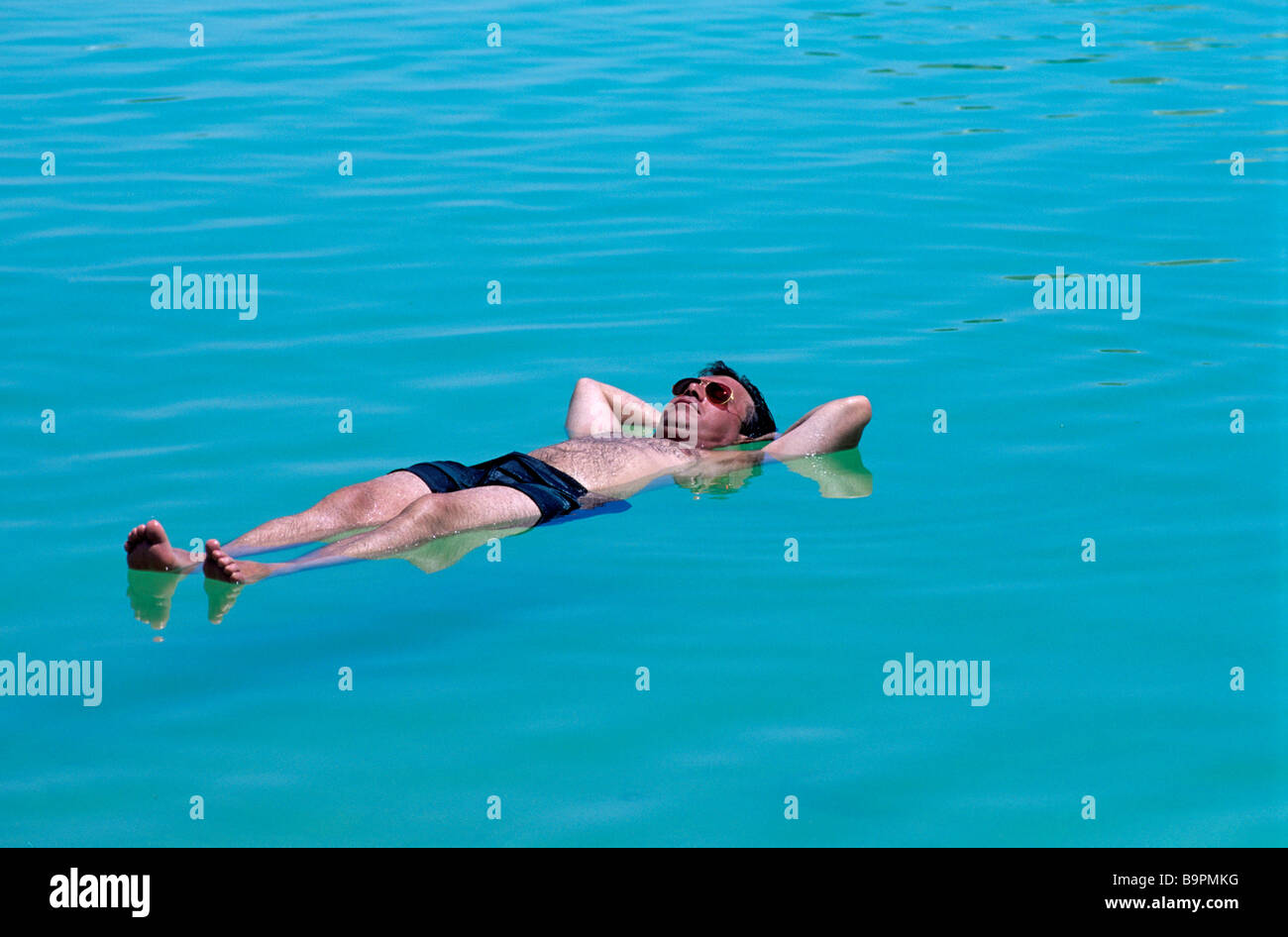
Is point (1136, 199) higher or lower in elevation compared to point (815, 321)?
higher

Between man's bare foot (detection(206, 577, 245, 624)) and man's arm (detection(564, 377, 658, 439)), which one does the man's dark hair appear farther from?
man's bare foot (detection(206, 577, 245, 624))

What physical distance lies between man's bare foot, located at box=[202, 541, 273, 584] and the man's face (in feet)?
9.48

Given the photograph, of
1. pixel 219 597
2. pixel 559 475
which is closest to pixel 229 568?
pixel 219 597

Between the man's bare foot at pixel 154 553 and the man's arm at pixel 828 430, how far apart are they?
10.8ft

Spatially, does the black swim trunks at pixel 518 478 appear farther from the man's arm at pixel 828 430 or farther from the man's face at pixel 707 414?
the man's arm at pixel 828 430

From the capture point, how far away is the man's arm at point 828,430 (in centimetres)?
878

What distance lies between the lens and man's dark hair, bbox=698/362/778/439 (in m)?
9.17

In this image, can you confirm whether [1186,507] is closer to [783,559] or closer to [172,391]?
[783,559]

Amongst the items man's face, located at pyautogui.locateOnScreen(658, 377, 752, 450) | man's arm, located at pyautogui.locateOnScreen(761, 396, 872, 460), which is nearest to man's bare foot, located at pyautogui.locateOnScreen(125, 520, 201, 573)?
man's face, located at pyautogui.locateOnScreen(658, 377, 752, 450)

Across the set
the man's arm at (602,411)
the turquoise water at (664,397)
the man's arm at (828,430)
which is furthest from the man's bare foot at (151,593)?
the man's arm at (828,430)

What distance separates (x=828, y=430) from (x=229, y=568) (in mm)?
3471

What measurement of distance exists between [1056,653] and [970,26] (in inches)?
Answer: 586

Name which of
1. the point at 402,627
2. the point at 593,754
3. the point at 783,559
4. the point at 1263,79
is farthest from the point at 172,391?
the point at 1263,79

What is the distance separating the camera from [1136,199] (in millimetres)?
13242
